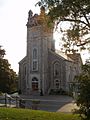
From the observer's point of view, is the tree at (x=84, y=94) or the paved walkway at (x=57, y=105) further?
the paved walkway at (x=57, y=105)

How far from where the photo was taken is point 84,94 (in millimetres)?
12969

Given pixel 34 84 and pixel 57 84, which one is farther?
pixel 57 84

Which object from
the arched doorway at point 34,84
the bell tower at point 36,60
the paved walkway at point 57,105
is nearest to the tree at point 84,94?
the paved walkway at point 57,105

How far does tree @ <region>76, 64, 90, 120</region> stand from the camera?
1297cm

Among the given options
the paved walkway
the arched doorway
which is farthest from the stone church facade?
the paved walkway

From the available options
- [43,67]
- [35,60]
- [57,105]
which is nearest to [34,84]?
[43,67]

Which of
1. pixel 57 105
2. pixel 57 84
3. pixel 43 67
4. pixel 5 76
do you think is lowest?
pixel 57 105

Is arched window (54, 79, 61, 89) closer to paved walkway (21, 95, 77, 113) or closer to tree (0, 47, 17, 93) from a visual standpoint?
tree (0, 47, 17, 93)

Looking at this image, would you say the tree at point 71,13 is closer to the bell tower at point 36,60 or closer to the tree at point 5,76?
the tree at point 5,76

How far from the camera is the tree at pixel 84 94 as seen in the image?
13.0 metres

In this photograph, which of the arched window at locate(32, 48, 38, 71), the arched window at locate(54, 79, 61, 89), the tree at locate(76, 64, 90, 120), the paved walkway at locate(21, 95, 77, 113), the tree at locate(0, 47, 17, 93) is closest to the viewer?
the tree at locate(76, 64, 90, 120)

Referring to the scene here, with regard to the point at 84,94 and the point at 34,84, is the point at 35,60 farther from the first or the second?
the point at 84,94

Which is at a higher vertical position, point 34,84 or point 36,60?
point 36,60

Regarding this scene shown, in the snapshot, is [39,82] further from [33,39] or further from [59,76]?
[33,39]
